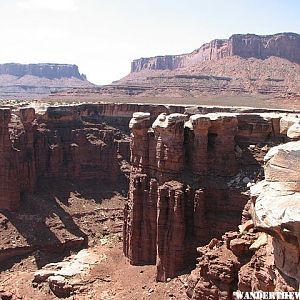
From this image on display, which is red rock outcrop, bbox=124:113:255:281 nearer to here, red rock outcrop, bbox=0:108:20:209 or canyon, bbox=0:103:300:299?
canyon, bbox=0:103:300:299

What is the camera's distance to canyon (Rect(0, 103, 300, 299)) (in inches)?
672

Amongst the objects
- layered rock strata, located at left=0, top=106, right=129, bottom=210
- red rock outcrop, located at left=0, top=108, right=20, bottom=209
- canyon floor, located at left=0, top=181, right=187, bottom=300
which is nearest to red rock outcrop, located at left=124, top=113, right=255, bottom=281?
canyon floor, located at left=0, top=181, right=187, bottom=300

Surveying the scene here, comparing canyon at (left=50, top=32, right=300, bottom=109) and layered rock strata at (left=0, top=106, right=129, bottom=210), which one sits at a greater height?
canyon at (left=50, top=32, right=300, bottom=109)

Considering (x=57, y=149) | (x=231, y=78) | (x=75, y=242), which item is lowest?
(x=75, y=242)

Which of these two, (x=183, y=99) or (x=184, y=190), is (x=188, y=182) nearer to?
(x=184, y=190)

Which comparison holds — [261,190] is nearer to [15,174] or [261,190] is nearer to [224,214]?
[224,214]

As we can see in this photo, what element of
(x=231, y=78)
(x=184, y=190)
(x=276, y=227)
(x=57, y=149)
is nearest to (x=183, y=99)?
(x=231, y=78)

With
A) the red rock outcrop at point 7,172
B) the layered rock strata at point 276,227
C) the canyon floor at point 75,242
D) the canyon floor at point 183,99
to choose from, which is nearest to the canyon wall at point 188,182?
the canyon floor at point 75,242

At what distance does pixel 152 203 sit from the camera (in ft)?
119

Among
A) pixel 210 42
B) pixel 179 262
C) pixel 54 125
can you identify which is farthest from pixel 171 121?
pixel 210 42

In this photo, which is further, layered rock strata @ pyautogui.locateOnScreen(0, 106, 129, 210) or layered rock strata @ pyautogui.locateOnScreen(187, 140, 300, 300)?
layered rock strata @ pyautogui.locateOnScreen(0, 106, 129, 210)

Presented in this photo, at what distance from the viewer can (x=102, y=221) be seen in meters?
56.7

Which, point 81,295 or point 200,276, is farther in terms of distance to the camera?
point 81,295

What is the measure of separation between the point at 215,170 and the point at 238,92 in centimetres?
11292
